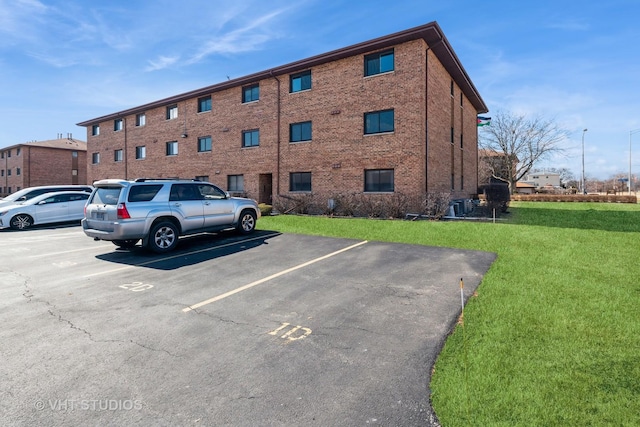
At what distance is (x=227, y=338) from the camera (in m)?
4.01

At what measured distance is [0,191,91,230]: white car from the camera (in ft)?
45.5

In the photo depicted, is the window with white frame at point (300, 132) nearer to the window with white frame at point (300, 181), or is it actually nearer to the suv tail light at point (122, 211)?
the window with white frame at point (300, 181)

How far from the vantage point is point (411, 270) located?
22.5ft

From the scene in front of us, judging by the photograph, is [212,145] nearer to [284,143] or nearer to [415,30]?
[284,143]

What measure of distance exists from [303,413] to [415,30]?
56.4 feet

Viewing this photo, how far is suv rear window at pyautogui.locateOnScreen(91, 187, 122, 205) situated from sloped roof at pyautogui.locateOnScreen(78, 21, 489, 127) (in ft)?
45.6

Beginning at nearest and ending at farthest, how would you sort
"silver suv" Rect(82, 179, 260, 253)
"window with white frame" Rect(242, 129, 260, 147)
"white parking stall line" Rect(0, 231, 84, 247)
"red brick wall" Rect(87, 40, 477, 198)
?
"silver suv" Rect(82, 179, 260, 253) < "white parking stall line" Rect(0, 231, 84, 247) < "red brick wall" Rect(87, 40, 477, 198) < "window with white frame" Rect(242, 129, 260, 147)

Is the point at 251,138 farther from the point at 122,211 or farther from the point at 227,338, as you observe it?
the point at 227,338

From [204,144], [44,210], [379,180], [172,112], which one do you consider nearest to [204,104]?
[204,144]

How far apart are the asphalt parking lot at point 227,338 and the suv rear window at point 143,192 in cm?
164

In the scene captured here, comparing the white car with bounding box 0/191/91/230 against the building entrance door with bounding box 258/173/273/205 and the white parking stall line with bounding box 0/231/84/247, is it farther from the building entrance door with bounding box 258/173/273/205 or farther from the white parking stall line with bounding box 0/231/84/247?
the building entrance door with bounding box 258/173/273/205

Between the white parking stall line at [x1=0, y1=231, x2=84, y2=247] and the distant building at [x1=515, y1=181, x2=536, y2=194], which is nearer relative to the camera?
the white parking stall line at [x1=0, y1=231, x2=84, y2=247]

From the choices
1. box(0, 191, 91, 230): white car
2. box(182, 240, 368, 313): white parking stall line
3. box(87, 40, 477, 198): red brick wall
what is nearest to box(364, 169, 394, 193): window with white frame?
box(87, 40, 477, 198): red brick wall

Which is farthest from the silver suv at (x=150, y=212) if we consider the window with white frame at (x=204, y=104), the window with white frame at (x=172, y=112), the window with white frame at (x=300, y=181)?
the window with white frame at (x=172, y=112)
